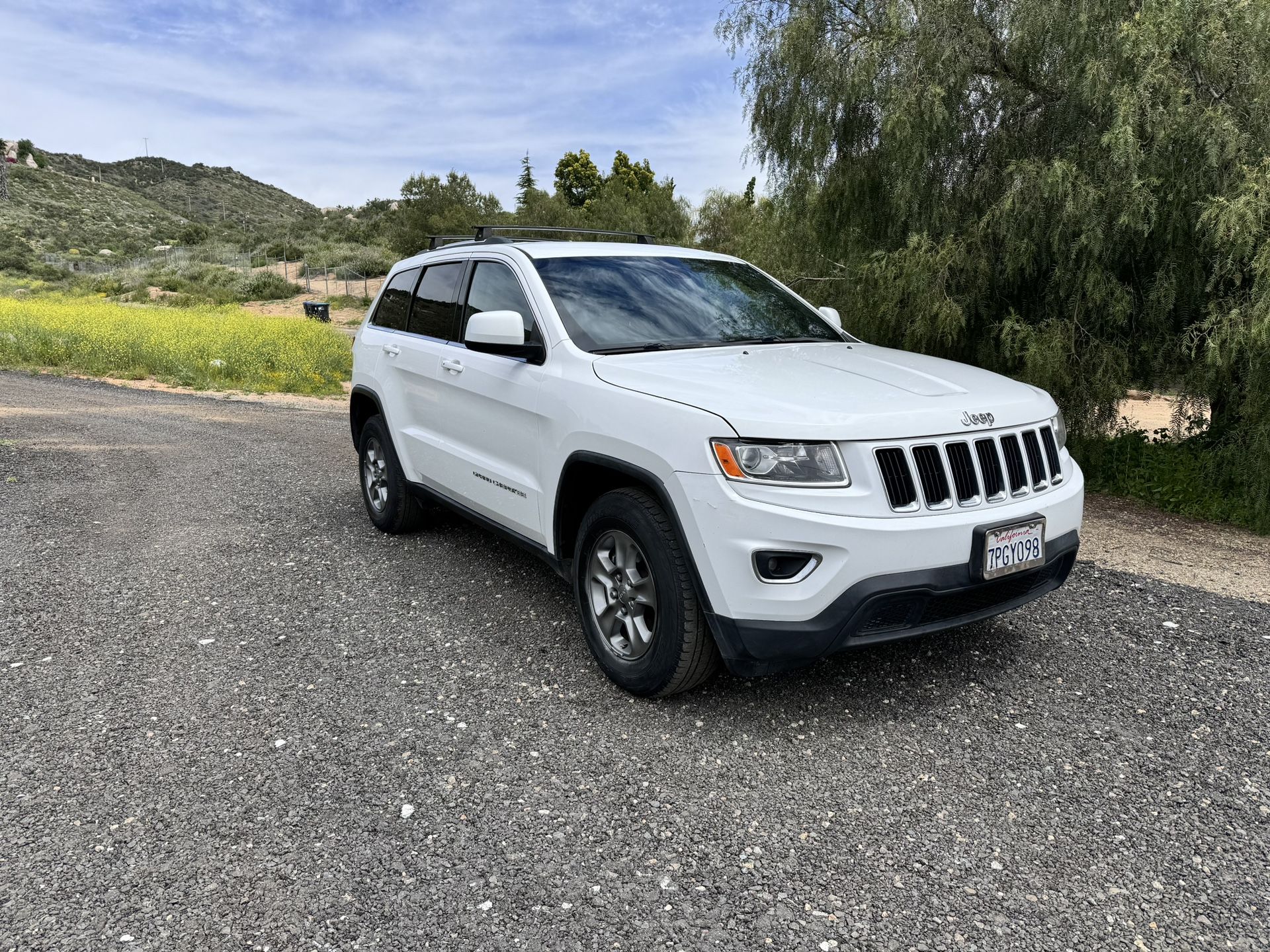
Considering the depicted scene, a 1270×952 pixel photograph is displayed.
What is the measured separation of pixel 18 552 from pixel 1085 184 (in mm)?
7972

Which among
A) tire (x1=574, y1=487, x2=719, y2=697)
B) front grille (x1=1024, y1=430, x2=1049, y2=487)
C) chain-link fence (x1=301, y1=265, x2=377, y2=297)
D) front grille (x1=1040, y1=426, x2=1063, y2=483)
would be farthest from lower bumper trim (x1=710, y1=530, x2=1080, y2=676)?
chain-link fence (x1=301, y1=265, x2=377, y2=297)

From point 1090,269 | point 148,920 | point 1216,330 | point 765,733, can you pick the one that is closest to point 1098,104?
point 1090,269

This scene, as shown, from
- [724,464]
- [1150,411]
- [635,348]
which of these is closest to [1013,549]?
[724,464]

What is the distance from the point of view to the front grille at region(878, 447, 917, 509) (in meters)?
3.20

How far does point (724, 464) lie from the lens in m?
3.16

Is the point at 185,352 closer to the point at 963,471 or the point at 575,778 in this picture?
the point at 575,778

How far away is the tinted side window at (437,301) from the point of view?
5.16 metres

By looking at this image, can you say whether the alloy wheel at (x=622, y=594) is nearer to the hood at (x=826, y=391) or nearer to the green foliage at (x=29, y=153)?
the hood at (x=826, y=391)

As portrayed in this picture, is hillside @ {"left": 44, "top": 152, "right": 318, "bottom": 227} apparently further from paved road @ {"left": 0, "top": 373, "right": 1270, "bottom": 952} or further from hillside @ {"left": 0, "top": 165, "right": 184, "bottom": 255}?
paved road @ {"left": 0, "top": 373, "right": 1270, "bottom": 952}

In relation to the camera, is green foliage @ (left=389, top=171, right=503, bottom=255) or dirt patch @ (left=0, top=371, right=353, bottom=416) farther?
green foliage @ (left=389, top=171, right=503, bottom=255)

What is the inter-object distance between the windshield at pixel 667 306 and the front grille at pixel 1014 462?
1321 mm

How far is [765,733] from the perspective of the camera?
3516mm

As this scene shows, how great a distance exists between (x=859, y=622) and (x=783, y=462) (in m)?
0.61

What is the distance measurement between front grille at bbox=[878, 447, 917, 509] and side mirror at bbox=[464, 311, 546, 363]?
1635mm
